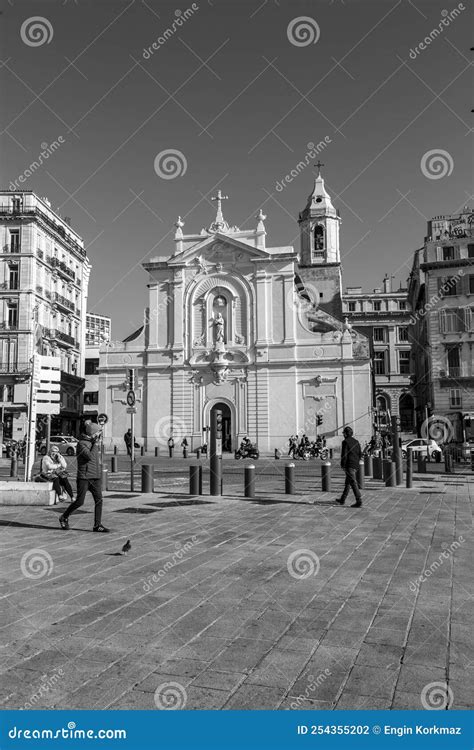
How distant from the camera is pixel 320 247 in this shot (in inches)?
2167

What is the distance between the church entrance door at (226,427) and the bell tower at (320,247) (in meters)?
17.1

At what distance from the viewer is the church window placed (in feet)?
177

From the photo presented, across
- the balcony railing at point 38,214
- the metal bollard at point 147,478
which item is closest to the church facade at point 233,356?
the balcony railing at point 38,214

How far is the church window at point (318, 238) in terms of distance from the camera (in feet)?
177

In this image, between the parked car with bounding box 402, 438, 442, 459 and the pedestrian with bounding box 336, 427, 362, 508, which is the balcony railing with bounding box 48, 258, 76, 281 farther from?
the pedestrian with bounding box 336, 427, 362, 508

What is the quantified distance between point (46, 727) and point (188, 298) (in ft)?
136

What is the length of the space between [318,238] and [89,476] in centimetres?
4864

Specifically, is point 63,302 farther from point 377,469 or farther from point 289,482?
point 289,482

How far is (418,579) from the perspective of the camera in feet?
20.5

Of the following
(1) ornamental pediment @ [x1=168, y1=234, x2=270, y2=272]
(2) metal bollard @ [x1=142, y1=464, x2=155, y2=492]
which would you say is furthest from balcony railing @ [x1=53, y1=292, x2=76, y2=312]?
(2) metal bollard @ [x1=142, y1=464, x2=155, y2=492]

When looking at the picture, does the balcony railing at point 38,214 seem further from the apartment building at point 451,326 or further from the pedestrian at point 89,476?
the pedestrian at point 89,476

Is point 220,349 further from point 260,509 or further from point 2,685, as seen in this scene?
point 2,685

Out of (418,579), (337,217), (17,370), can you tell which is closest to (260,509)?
(418,579)

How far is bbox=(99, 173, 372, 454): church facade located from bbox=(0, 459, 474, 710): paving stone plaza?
3092 centimetres
